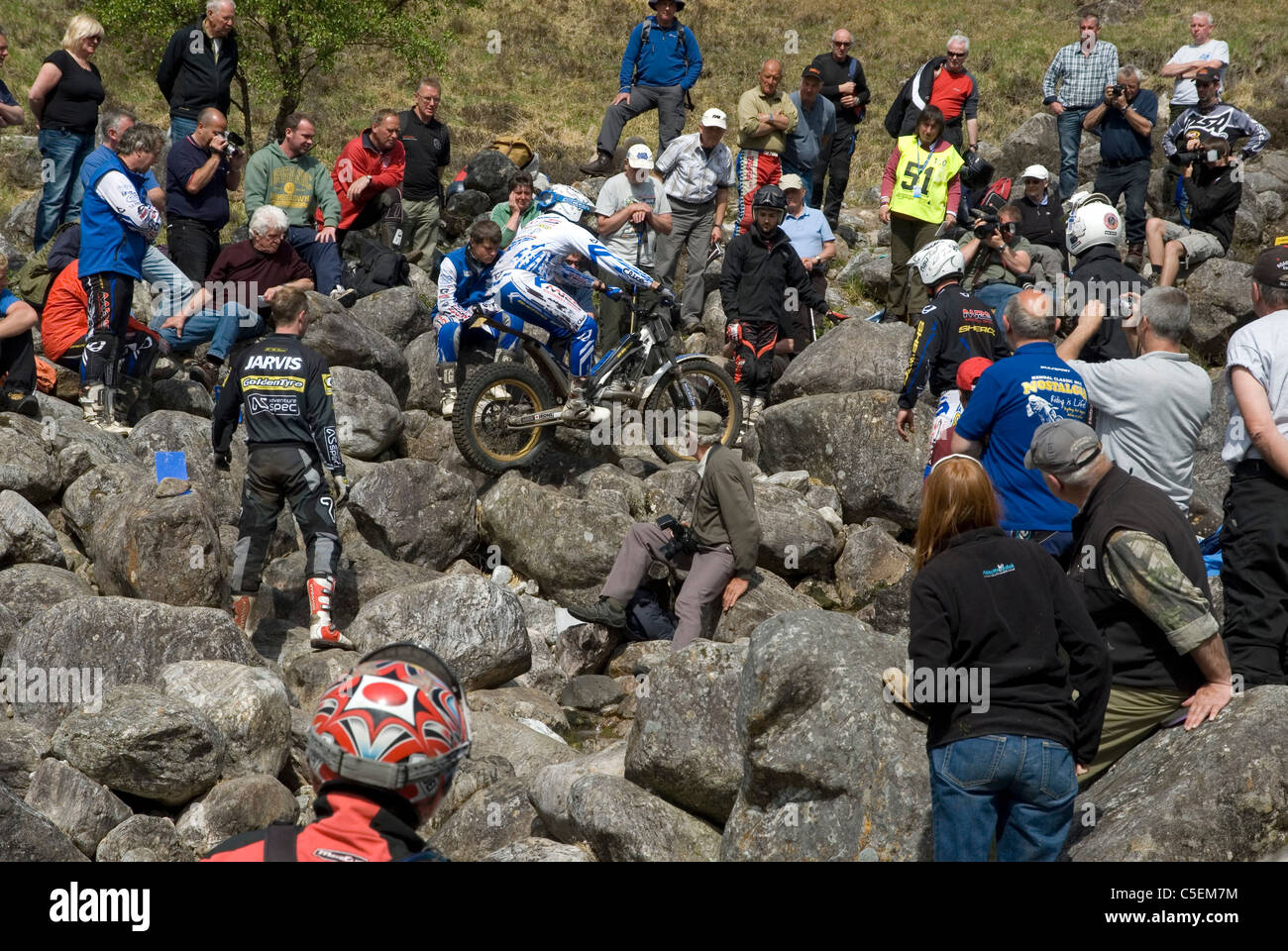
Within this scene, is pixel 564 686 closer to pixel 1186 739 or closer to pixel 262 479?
pixel 262 479

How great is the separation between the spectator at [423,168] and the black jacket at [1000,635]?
11.6 metres

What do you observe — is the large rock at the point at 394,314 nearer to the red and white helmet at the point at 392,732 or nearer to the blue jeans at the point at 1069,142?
the blue jeans at the point at 1069,142

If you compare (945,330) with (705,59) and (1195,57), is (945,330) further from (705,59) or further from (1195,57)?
(705,59)

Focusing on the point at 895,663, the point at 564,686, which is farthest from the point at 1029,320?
the point at 564,686

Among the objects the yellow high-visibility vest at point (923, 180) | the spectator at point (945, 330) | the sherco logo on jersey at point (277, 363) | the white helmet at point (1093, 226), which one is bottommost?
the sherco logo on jersey at point (277, 363)

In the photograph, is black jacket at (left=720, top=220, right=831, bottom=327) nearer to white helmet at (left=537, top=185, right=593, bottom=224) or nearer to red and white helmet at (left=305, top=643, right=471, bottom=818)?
white helmet at (left=537, top=185, right=593, bottom=224)

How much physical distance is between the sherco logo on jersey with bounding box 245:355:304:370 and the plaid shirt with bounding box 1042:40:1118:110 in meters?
11.8

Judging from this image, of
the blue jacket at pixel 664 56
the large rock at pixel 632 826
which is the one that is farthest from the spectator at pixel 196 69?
the large rock at pixel 632 826

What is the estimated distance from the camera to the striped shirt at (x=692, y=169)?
42.9ft

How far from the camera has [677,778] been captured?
6262mm

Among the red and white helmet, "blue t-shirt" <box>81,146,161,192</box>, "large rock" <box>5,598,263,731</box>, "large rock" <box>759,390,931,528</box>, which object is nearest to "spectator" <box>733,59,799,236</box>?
"large rock" <box>759,390,931,528</box>

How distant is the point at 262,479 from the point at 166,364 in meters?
3.62

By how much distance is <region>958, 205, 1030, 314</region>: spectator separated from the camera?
12.9m

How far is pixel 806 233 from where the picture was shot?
43.5ft
